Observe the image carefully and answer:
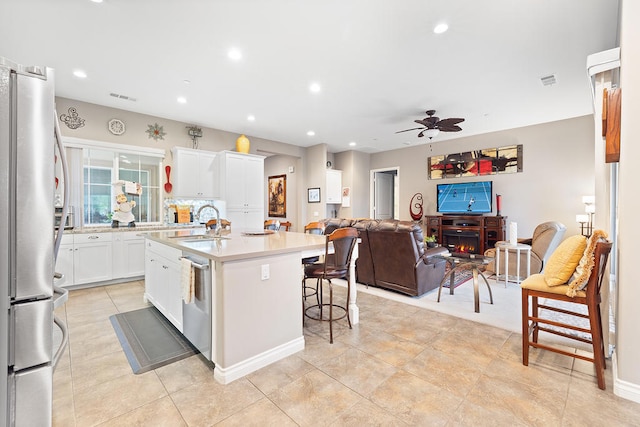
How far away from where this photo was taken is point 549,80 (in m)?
3.87

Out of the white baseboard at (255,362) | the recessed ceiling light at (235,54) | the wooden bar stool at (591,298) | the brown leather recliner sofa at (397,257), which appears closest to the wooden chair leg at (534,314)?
the wooden bar stool at (591,298)

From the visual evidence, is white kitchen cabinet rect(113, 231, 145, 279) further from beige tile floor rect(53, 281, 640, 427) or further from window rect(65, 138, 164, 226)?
beige tile floor rect(53, 281, 640, 427)

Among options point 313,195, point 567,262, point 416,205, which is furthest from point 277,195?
point 567,262

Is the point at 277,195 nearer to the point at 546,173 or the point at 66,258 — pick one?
the point at 66,258

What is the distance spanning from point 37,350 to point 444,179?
25.2ft

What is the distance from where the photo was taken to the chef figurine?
486cm

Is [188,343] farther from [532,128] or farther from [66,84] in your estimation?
[532,128]

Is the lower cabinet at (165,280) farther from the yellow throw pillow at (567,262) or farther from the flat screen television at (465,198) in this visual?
the flat screen television at (465,198)

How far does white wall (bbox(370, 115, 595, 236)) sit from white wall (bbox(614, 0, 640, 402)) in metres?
4.79

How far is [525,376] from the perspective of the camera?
2.02 metres

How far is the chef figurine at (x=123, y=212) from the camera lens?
4855 mm

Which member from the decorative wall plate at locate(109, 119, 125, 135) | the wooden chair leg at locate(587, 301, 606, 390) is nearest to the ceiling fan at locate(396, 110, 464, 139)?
the wooden chair leg at locate(587, 301, 606, 390)

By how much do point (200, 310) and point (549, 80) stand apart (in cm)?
501

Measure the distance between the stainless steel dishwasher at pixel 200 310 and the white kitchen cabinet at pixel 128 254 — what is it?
2.90 m
